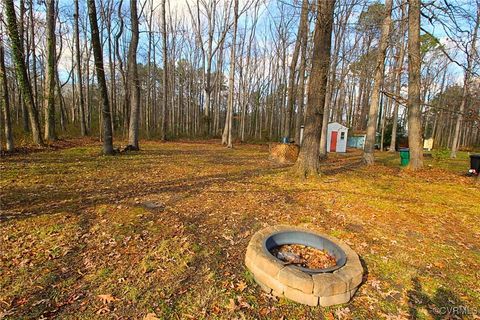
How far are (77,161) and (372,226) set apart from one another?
28.0 ft

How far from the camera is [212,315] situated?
2.13 meters

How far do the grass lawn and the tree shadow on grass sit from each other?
0.01 metres

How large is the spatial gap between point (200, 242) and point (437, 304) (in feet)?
8.93

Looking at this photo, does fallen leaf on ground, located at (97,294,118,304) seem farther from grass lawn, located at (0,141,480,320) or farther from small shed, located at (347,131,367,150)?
small shed, located at (347,131,367,150)

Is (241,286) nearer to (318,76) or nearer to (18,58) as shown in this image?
(318,76)

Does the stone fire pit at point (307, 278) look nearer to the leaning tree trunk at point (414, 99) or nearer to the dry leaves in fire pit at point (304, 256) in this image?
the dry leaves in fire pit at point (304, 256)

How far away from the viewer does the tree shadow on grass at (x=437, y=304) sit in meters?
2.23

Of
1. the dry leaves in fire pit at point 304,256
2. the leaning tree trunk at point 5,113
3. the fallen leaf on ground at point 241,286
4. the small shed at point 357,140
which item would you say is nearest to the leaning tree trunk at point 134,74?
Result: the leaning tree trunk at point 5,113

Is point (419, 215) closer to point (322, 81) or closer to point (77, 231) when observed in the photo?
point (322, 81)

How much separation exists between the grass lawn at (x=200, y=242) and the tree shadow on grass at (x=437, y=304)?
0.05ft

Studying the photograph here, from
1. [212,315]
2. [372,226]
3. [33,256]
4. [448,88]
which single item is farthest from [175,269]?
[448,88]

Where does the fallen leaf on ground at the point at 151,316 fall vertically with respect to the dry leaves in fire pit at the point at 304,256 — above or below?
below

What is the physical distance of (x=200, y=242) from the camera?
3.30 m

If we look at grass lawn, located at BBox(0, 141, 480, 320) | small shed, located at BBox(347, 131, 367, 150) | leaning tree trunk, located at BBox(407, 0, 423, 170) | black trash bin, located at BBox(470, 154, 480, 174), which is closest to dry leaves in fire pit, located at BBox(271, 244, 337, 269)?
grass lawn, located at BBox(0, 141, 480, 320)
